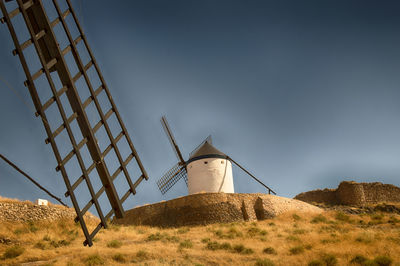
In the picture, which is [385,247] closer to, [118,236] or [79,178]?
[79,178]

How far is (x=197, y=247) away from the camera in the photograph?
30.8ft

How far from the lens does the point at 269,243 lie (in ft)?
31.9

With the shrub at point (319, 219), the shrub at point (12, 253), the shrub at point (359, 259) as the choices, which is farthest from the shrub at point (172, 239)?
the shrub at point (319, 219)

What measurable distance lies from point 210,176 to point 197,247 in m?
8.86

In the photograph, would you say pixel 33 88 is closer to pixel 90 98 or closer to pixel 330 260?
pixel 90 98

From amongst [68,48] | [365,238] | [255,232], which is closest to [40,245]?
[68,48]

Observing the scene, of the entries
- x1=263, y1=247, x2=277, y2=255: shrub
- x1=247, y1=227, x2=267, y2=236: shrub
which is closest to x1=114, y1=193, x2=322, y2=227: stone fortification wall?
x1=247, y1=227, x2=267, y2=236: shrub

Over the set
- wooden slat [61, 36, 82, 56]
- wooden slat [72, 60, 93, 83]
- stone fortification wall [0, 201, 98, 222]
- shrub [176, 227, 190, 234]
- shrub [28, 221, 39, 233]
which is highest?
wooden slat [61, 36, 82, 56]

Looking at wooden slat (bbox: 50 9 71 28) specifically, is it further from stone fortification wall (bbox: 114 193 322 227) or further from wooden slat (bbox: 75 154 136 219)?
stone fortification wall (bbox: 114 193 322 227)

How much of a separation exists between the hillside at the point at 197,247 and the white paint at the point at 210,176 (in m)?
4.84

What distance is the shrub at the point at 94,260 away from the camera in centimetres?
713

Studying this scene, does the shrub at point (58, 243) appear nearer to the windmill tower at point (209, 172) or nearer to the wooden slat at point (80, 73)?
the wooden slat at point (80, 73)

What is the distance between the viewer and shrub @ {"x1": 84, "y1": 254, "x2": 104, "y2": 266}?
713 cm

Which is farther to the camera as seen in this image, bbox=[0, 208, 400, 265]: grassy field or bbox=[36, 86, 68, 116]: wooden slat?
bbox=[0, 208, 400, 265]: grassy field
